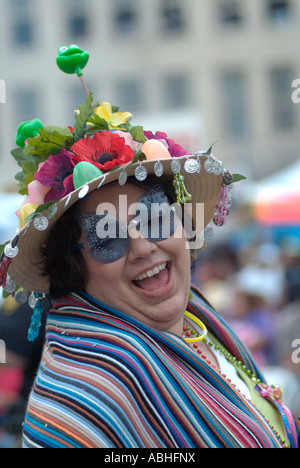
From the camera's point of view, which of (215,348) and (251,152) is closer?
(215,348)

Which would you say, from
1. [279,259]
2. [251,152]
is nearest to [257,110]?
[251,152]

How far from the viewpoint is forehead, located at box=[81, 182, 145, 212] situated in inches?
74.0

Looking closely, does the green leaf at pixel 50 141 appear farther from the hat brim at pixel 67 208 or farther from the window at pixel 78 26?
the window at pixel 78 26

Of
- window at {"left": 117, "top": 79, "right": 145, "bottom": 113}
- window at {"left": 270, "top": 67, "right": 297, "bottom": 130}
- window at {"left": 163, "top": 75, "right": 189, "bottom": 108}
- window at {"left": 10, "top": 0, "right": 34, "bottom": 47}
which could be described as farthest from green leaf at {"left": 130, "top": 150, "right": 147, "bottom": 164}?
window at {"left": 10, "top": 0, "right": 34, "bottom": 47}

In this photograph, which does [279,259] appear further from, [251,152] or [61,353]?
[251,152]

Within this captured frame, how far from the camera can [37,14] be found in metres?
18.9

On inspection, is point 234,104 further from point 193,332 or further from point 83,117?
point 83,117

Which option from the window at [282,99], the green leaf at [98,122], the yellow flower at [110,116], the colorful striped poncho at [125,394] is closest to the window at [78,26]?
the window at [282,99]

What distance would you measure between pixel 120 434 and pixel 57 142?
878 millimetres

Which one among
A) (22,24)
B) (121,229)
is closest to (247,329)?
(121,229)

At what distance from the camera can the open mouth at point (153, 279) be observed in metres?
1.89

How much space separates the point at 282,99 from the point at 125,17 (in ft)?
17.1

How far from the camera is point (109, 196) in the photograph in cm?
188

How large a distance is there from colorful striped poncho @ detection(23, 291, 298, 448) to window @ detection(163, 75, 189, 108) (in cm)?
1745
